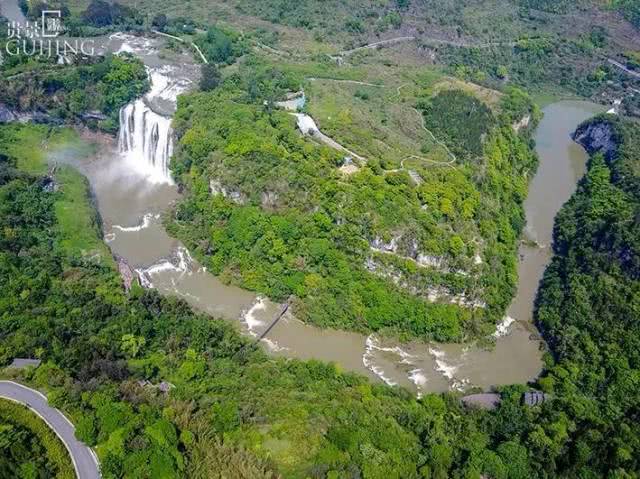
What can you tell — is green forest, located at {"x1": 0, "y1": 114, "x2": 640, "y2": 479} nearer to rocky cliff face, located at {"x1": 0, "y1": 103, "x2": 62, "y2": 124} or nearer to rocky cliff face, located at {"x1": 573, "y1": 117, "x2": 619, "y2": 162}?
rocky cliff face, located at {"x1": 0, "y1": 103, "x2": 62, "y2": 124}

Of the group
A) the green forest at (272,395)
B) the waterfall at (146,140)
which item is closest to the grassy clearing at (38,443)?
the green forest at (272,395)

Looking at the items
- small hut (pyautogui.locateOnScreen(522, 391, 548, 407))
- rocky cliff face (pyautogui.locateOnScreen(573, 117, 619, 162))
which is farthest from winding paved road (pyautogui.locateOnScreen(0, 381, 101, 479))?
rocky cliff face (pyautogui.locateOnScreen(573, 117, 619, 162))

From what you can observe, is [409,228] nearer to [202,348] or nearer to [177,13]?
[202,348]

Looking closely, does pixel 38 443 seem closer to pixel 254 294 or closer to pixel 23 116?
pixel 254 294

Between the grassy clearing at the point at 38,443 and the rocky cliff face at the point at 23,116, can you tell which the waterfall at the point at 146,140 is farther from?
the grassy clearing at the point at 38,443

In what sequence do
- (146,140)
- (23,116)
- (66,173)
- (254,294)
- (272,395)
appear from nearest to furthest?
(272,395), (254,294), (66,173), (146,140), (23,116)

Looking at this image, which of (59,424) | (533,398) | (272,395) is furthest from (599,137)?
(59,424)
